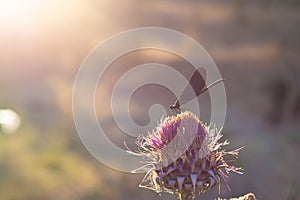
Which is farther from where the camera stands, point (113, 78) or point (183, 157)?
point (113, 78)

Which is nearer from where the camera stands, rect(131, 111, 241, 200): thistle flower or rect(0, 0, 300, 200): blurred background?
rect(131, 111, 241, 200): thistle flower

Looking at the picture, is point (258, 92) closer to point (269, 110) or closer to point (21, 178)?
point (269, 110)

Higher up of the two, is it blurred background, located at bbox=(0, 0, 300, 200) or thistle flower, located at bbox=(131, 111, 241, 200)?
blurred background, located at bbox=(0, 0, 300, 200)

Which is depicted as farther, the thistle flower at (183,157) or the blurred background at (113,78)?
the blurred background at (113,78)

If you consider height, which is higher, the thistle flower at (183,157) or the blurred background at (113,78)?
the blurred background at (113,78)
